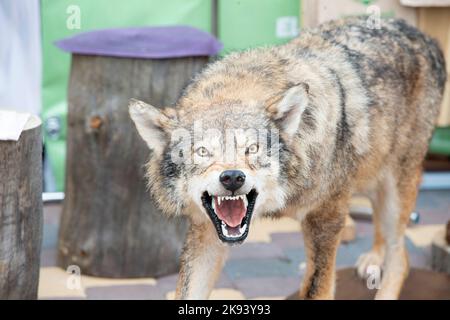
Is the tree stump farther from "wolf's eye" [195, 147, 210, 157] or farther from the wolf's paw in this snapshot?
the wolf's paw

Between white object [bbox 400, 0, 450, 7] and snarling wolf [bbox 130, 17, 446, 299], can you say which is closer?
snarling wolf [bbox 130, 17, 446, 299]

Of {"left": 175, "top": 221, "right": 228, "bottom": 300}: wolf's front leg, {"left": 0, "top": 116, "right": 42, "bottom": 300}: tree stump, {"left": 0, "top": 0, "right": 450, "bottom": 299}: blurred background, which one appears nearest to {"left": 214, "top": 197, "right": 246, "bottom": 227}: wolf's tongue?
{"left": 175, "top": 221, "right": 228, "bottom": 300}: wolf's front leg

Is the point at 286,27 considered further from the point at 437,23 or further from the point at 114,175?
the point at 114,175

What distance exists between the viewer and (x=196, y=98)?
4.85 metres

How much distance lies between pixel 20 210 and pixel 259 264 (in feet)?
8.53

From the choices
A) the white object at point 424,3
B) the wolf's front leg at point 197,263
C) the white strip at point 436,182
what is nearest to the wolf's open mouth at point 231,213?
the wolf's front leg at point 197,263

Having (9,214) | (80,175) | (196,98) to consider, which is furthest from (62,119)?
(196,98)

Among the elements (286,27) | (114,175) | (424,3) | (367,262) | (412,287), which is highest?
(424,3)

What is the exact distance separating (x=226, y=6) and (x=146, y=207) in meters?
2.44

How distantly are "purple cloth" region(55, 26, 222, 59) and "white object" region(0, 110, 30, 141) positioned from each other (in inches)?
48.3

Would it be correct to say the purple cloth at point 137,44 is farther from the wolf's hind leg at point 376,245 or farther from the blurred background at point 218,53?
the wolf's hind leg at point 376,245

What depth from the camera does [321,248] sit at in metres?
5.48

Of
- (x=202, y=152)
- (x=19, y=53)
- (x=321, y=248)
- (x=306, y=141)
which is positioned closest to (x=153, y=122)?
(x=202, y=152)

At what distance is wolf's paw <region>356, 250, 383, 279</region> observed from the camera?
6617mm
